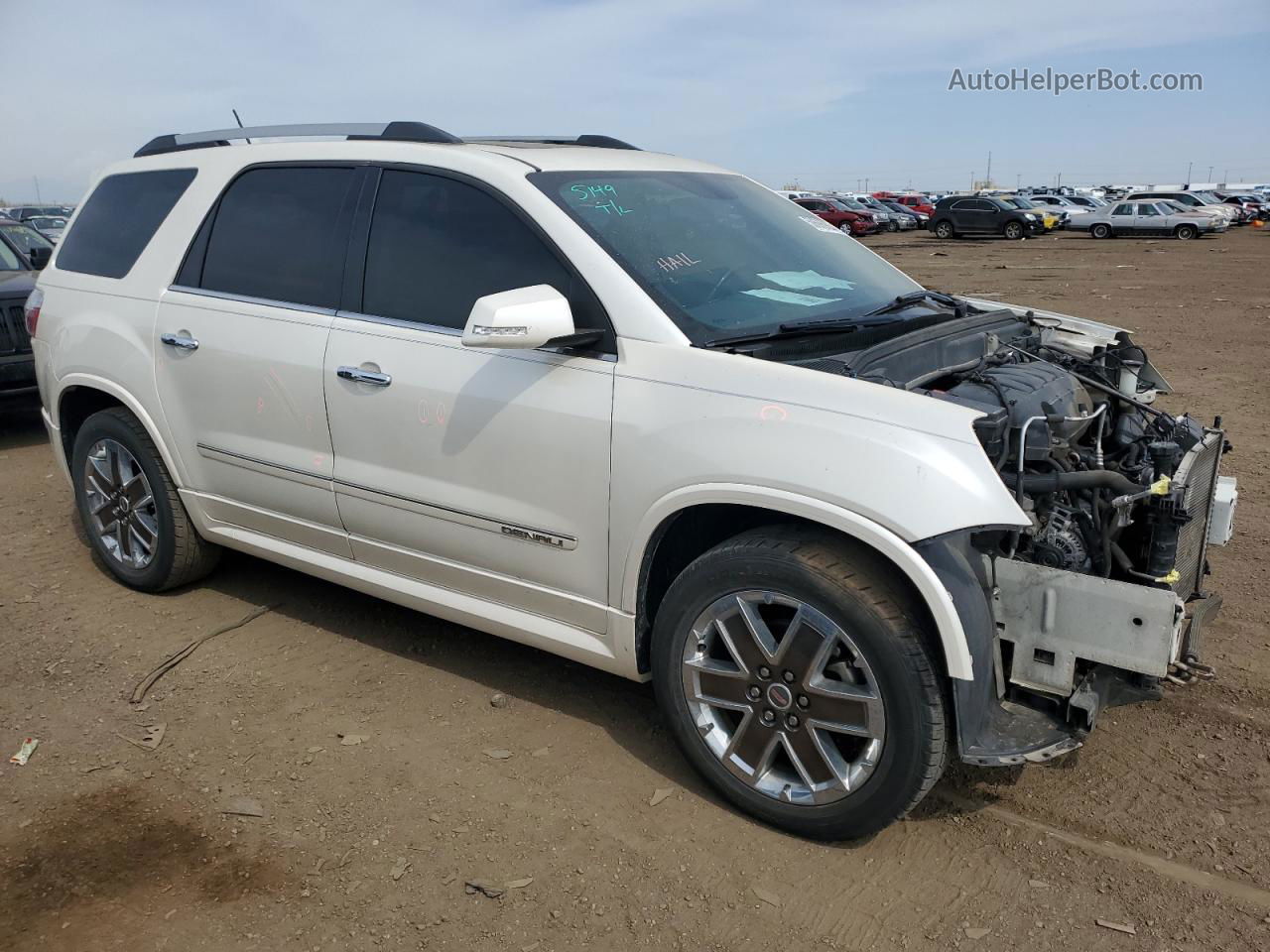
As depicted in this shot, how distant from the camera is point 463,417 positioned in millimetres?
3459

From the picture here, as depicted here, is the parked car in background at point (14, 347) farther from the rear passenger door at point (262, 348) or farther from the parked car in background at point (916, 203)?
the parked car in background at point (916, 203)

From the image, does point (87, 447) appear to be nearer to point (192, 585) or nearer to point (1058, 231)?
point (192, 585)

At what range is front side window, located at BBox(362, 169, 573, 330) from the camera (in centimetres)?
345

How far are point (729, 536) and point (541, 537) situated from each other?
61 centimetres

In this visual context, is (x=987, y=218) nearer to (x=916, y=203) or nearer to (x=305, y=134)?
(x=916, y=203)

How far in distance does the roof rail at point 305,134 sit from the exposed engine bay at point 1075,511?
5.48 feet

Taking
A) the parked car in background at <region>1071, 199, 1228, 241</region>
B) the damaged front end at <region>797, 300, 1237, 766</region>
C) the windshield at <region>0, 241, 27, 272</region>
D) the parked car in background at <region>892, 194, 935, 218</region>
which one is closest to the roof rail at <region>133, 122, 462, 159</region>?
the damaged front end at <region>797, 300, 1237, 766</region>

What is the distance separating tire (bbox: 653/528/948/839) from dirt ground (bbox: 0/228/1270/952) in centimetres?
18

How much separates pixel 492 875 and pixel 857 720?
1.13 m

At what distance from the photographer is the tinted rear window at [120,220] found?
4574 mm

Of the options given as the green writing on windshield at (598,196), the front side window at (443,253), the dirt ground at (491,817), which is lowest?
the dirt ground at (491,817)

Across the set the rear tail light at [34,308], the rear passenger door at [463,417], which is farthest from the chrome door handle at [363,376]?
the rear tail light at [34,308]

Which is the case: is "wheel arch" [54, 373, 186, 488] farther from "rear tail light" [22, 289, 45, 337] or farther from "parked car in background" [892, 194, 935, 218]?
"parked car in background" [892, 194, 935, 218]

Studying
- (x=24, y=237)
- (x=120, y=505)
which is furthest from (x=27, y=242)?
(x=120, y=505)
